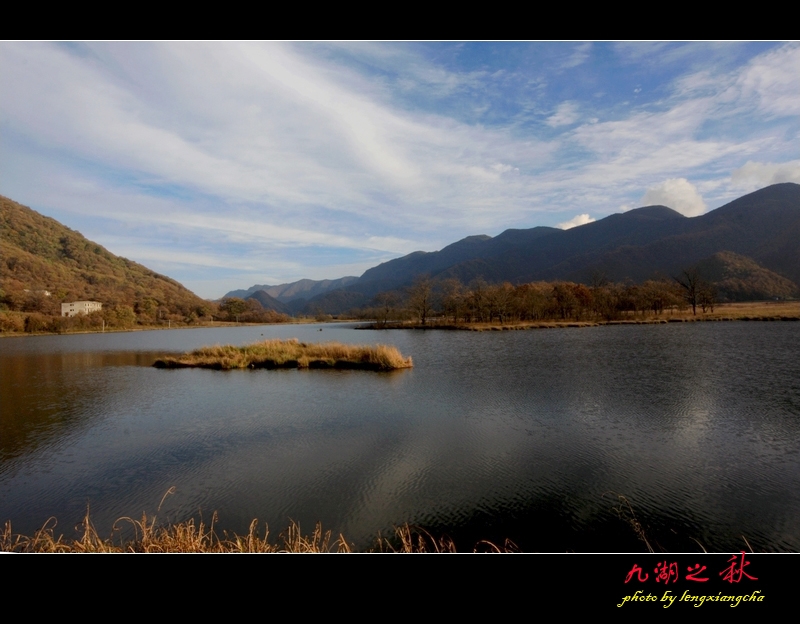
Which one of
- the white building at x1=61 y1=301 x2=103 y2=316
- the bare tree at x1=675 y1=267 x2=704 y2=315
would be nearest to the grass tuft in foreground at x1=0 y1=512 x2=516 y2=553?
the bare tree at x1=675 y1=267 x2=704 y2=315

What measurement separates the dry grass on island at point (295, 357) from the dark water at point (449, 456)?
5463 mm

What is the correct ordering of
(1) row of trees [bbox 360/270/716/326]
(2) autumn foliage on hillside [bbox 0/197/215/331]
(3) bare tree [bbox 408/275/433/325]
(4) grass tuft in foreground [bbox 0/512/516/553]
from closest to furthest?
(4) grass tuft in foreground [bbox 0/512/516/553]
(1) row of trees [bbox 360/270/716/326]
(2) autumn foliage on hillside [bbox 0/197/215/331]
(3) bare tree [bbox 408/275/433/325]

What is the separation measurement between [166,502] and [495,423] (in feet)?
29.6

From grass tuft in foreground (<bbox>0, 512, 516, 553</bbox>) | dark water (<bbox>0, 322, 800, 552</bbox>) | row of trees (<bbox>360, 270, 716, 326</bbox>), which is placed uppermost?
row of trees (<bbox>360, 270, 716, 326</bbox>)

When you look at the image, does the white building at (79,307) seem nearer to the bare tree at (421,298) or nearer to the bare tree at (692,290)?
the bare tree at (421,298)

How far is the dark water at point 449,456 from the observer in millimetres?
6664

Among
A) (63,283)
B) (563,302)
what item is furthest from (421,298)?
(63,283)

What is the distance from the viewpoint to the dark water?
6.66 meters

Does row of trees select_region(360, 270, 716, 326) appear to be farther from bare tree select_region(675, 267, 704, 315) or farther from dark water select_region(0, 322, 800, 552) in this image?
dark water select_region(0, 322, 800, 552)

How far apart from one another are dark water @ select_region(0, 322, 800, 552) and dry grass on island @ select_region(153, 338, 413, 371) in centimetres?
546

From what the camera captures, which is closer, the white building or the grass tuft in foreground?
the grass tuft in foreground

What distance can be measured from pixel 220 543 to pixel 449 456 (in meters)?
5.75

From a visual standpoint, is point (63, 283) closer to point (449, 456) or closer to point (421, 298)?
point (421, 298)
